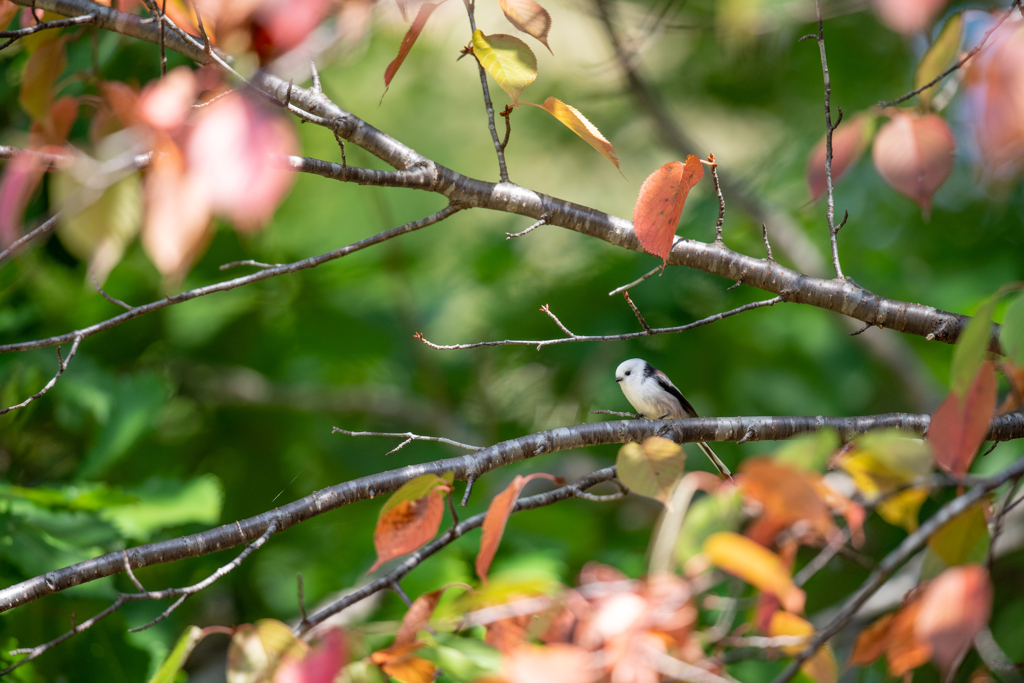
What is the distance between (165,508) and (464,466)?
135cm

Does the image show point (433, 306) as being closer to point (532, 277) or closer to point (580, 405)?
point (532, 277)

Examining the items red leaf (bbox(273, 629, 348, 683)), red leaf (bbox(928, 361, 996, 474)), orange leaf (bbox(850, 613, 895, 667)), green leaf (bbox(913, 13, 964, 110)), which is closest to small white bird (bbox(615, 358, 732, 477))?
green leaf (bbox(913, 13, 964, 110))

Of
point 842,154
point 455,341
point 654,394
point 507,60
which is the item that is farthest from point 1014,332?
point 455,341

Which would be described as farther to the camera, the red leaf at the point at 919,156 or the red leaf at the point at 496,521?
Answer: the red leaf at the point at 919,156

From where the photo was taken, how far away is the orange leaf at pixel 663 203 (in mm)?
1269

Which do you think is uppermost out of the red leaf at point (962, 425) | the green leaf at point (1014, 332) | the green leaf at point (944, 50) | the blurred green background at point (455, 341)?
the green leaf at point (944, 50)

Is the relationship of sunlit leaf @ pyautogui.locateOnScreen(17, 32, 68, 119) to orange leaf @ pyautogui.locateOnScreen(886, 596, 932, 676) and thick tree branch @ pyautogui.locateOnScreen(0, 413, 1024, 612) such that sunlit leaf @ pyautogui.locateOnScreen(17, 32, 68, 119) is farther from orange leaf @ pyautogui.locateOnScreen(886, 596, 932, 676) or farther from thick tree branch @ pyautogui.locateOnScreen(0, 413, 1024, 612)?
orange leaf @ pyautogui.locateOnScreen(886, 596, 932, 676)

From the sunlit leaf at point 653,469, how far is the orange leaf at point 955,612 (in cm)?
37

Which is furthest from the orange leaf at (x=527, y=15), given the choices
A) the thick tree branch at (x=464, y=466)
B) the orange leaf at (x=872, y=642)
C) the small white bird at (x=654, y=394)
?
the small white bird at (x=654, y=394)

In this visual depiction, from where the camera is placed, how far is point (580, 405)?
3650 millimetres

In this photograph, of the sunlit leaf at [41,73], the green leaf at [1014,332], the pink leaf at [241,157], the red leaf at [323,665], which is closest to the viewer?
the pink leaf at [241,157]

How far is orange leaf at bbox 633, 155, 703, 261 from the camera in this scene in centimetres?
127

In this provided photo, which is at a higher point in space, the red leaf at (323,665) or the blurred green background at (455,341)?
the red leaf at (323,665)

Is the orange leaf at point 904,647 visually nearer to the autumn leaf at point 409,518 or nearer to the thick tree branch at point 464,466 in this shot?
the thick tree branch at point 464,466
